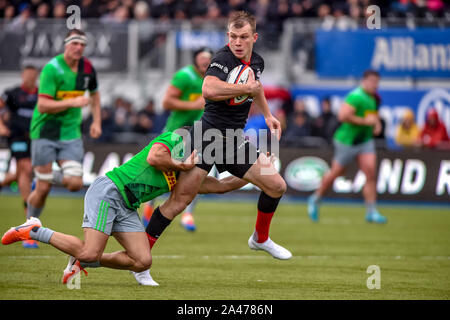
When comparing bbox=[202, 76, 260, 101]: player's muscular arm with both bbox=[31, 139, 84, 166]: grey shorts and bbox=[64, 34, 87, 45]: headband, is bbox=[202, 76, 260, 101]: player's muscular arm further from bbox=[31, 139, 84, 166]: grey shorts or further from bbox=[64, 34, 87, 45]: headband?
bbox=[31, 139, 84, 166]: grey shorts

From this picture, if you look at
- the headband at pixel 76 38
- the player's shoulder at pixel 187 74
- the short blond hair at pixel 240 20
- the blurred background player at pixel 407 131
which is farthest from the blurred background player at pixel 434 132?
the short blond hair at pixel 240 20

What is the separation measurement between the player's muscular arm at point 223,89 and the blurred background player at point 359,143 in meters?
7.57

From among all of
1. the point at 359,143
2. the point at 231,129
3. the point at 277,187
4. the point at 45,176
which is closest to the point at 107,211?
the point at 231,129

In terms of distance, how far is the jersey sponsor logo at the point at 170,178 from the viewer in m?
7.83

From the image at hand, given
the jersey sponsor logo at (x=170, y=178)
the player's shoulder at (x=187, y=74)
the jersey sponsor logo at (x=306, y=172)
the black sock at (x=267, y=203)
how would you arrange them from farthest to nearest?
the jersey sponsor logo at (x=306, y=172) → the player's shoulder at (x=187, y=74) → the black sock at (x=267, y=203) → the jersey sponsor logo at (x=170, y=178)

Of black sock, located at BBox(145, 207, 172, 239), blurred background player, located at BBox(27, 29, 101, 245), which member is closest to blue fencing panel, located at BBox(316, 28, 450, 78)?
blurred background player, located at BBox(27, 29, 101, 245)

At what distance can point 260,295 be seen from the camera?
752cm

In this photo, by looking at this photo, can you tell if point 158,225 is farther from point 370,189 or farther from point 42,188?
point 370,189

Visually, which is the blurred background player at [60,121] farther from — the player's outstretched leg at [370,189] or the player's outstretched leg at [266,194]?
the player's outstretched leg at [370,189]

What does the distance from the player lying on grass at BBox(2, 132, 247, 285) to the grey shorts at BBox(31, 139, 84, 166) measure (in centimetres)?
328

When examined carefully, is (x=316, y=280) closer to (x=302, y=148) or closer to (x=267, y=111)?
(x=267, y=111)

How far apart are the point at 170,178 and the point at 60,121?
3626 mm

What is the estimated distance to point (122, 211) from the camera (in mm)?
7738
